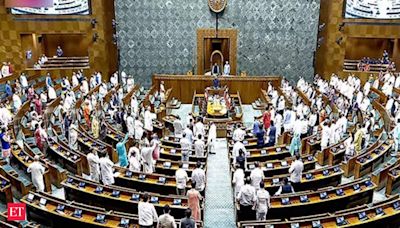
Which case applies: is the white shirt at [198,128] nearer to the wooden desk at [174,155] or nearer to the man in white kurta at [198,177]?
the wooden desk at [174,155]

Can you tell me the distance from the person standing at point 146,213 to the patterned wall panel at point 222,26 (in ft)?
52.6

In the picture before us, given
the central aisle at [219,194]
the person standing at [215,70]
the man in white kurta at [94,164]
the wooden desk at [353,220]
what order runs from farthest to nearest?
1. the person standing at [215,70]
2. the man in white kurta at [94,164]
3. the central aisle at [219,194]
4. the wooden desk at [353,220]

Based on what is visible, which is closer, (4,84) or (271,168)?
(271,168)

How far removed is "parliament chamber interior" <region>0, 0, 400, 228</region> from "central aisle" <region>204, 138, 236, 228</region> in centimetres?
5

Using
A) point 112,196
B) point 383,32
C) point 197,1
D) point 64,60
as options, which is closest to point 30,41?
point 64,60

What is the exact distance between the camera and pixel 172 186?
359 inches

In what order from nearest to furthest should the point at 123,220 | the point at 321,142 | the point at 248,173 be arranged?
1. the point at 123,220
2. the point at 248,173
3. the point at 321,142

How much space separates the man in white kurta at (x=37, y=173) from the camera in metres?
9.23

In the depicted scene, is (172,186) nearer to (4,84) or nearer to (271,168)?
(271,168)

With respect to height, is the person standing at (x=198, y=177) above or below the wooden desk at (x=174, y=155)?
above

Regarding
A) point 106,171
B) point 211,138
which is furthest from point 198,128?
point 106,171

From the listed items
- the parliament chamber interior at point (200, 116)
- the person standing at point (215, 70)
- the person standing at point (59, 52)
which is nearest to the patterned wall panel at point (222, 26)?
the parliament chamber interior at point (200, 116)

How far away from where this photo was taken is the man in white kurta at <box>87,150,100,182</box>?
31.3 ft

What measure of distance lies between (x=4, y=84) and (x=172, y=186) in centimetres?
1290
